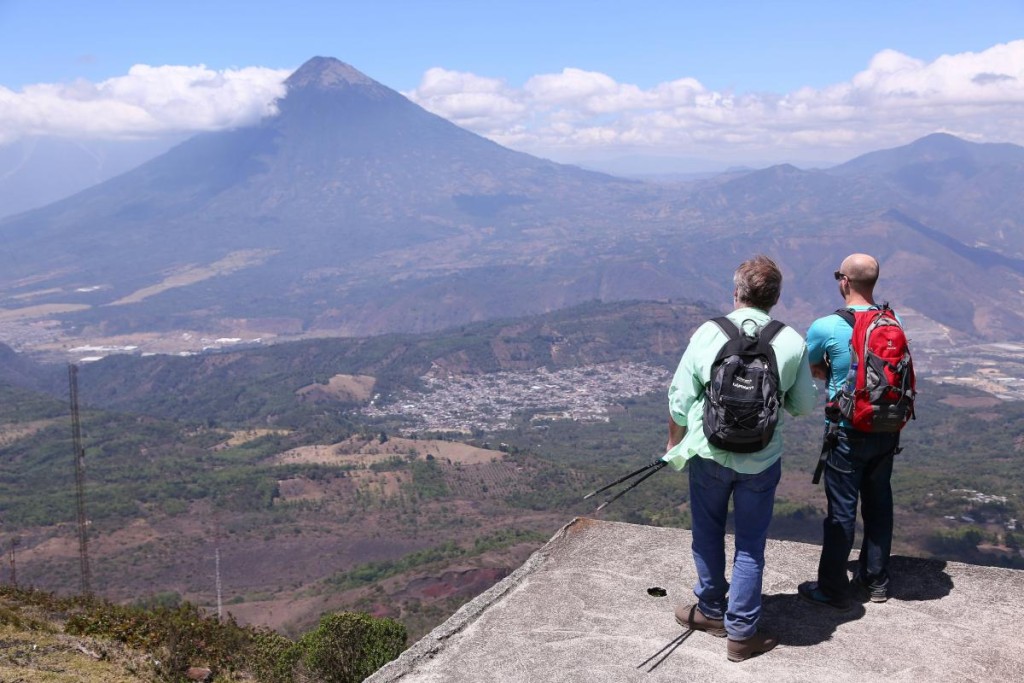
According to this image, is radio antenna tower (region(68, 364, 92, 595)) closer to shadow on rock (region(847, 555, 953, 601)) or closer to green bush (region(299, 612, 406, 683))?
green bush (region(299, 612, 406, 683))

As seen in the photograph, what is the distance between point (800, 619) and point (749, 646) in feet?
2.20

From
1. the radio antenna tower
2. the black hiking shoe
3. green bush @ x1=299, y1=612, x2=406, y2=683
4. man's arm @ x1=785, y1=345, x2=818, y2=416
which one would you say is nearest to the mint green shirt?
man's arm @ x1=785, y1=345, x2=818, y2=416

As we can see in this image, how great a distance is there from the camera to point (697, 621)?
5.00m

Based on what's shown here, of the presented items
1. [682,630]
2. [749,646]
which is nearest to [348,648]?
[682,630]

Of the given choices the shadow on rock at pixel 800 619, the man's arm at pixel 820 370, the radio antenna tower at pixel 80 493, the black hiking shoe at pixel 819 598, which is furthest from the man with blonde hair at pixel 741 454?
the radio antenna tower at pixel 80 493

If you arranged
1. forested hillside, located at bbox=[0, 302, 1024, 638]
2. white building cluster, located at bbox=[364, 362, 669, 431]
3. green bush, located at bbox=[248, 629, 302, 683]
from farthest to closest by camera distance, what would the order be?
white building cluster, located at bbox=[364, 362, 669, 431]
forested hillside, located at bbox=[0, 302, 1024, 638]
green bush, located at bbox=[248, 629, 302, 683]

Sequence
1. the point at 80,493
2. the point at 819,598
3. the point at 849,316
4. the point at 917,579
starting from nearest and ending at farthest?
the point at 849,316 < the point at 819,598 < the point at 917,579 < the point at 80,493

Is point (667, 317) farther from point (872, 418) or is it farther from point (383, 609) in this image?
point (872, 418)

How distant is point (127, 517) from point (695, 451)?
63.7m

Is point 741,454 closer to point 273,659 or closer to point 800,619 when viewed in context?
point 800,619

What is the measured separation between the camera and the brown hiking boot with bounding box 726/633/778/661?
466cm

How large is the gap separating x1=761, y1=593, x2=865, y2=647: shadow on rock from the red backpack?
1.19m

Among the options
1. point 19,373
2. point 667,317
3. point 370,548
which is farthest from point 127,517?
point 667,317

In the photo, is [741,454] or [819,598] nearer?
[741,454]
